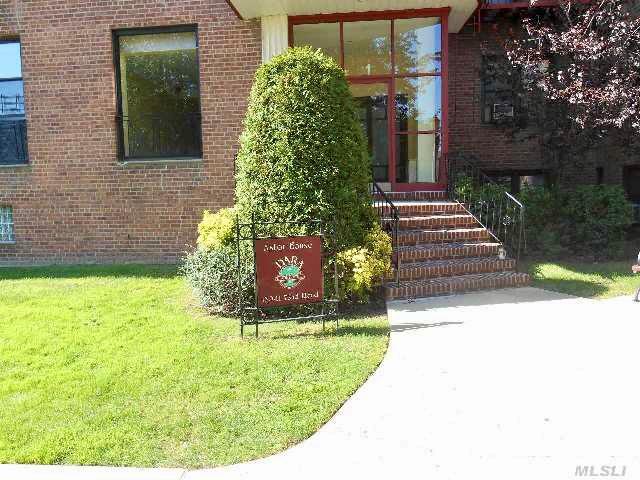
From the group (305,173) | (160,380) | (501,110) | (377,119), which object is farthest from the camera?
(501,110)

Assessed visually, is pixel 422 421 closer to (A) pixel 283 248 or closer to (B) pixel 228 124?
(A) pixel 283 248

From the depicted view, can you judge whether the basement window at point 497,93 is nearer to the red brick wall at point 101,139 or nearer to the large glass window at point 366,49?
the large glass window at point 366,49

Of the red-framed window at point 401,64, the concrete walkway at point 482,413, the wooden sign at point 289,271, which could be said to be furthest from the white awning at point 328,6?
the concrete walkway at point 482,413

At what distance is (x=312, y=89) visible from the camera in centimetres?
617

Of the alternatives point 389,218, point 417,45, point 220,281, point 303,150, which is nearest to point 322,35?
point 417,45

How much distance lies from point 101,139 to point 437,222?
628 cm

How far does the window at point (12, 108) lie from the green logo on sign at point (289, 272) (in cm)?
729

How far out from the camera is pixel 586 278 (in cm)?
793

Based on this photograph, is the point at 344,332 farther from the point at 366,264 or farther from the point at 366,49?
the point at 366,49

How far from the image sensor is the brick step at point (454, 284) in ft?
22.3

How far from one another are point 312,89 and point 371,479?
453 cm

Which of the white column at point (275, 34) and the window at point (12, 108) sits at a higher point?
the white column at point (275, 34)

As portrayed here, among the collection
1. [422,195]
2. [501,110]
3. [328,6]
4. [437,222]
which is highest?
[328,6]

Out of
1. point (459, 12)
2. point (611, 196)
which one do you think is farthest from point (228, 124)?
point (611, 196)
